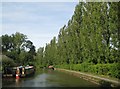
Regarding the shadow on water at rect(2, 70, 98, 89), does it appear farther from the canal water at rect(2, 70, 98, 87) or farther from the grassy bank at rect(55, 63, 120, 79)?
the grassy bank at rect(55, 63, 120, 79)

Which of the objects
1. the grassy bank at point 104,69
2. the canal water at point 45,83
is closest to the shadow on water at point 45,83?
the canal water at point 45,83

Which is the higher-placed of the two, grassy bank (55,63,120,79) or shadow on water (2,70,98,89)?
grassy bank (55,63,120,79)

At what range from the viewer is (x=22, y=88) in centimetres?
2198

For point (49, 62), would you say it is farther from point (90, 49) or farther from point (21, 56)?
point (90, 49)

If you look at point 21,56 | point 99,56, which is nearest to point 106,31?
point 99,56

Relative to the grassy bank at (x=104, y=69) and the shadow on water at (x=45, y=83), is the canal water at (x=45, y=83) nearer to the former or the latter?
the shadow on water at (x=45, y=83)

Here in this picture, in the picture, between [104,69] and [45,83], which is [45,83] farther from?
[104,69]

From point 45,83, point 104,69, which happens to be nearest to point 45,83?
point 45,83

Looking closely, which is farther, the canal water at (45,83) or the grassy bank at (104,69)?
the grassy bank at (104,69)

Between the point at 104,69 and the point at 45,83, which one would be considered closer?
the point at 45,83

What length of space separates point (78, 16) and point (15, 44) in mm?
63723

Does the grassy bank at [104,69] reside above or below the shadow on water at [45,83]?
above

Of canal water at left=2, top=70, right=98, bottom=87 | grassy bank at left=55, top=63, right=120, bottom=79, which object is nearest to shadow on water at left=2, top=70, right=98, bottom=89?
canal water at left=2, top=70, right=98, bottom=87

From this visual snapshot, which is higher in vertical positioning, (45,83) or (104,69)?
(104,69)
